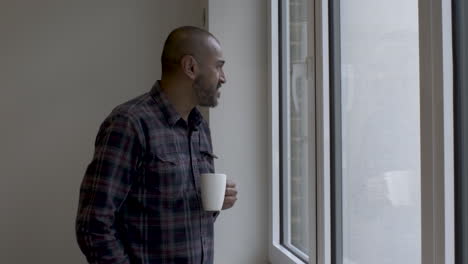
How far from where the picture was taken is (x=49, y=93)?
263 cm

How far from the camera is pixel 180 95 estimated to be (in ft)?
5.16

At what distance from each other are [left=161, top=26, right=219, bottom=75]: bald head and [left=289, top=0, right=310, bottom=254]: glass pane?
0.60m

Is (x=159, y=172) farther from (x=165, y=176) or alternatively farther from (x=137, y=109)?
(x=137, y=109)

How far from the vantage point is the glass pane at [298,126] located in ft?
6.95

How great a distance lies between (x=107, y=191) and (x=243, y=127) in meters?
1.14

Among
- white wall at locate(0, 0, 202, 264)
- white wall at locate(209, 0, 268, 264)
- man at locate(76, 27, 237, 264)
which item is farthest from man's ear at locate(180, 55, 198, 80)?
white wall at locate(0, 0, 202, 264)

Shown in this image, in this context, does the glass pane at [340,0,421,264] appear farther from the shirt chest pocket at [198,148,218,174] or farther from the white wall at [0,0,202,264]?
the white wall at [0,0,202,264]

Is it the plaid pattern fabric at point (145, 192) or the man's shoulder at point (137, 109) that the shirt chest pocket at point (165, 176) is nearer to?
the plaid pattern fabric at point (145, 192)

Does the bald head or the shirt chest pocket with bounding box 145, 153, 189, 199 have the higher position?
the bald head

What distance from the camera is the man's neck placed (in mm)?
1562

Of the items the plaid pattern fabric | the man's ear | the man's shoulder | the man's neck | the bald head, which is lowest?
the plaid pattern fabric

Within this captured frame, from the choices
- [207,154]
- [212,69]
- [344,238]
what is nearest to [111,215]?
[207,154]

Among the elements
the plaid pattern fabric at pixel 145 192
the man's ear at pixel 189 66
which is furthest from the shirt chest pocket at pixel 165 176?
the man's ear at pixel 189 66

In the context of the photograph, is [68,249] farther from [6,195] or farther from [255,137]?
[255,137]
